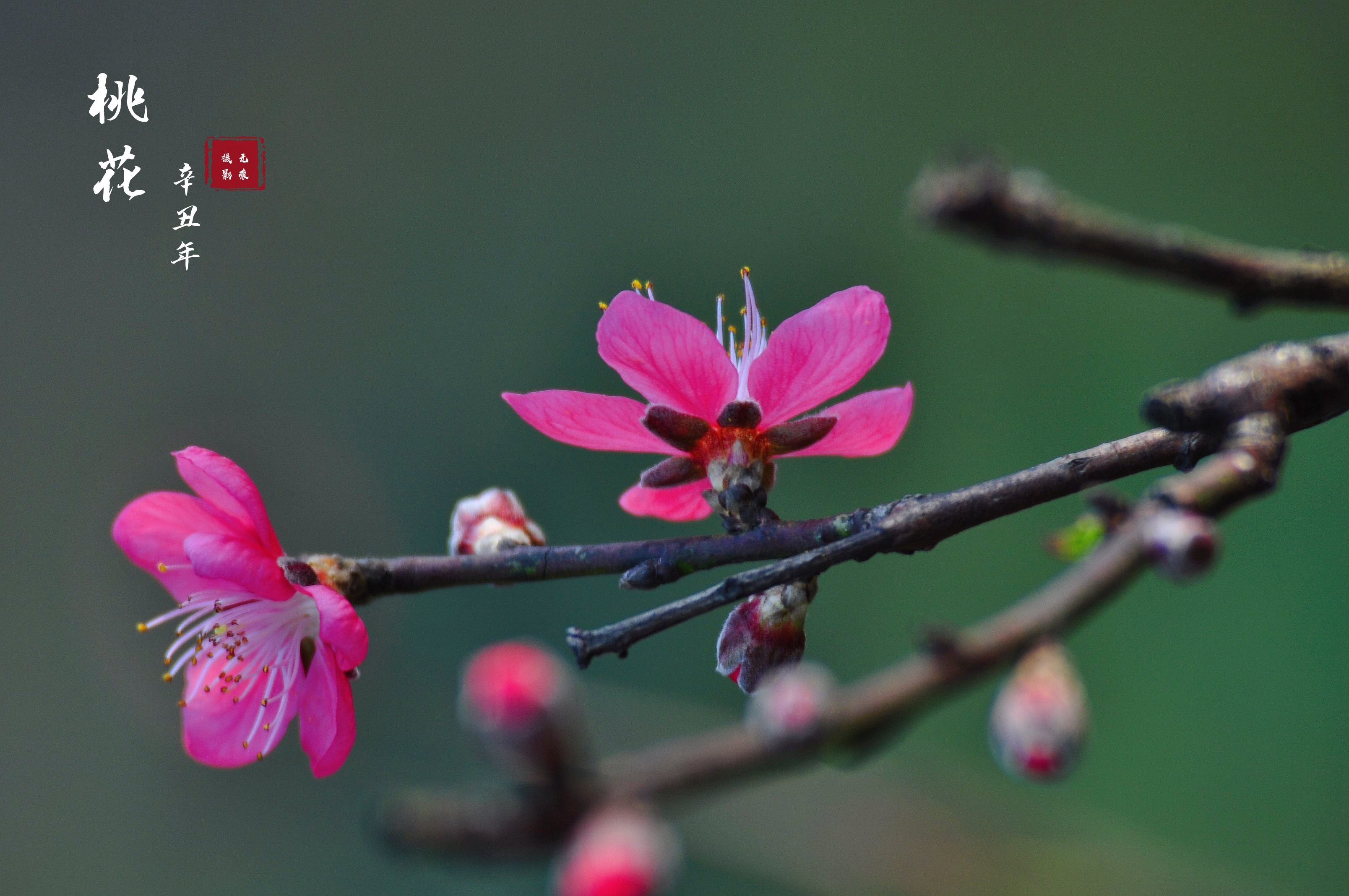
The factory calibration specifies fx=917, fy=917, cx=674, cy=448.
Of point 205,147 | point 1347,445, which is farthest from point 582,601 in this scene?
point 205,147

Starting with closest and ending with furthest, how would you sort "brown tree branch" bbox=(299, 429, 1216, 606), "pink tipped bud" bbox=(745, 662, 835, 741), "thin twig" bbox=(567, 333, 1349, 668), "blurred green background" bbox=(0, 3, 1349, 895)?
"pink tipped bud" bbox=(745, 662, 835, 741) → "thin twig" bbox=(567, 333, 1349, 668) → "brown tree branch" bbox=(299, 429, 1216, 606) → "blurred green background" bbox=(0, 3, 1349, 895)

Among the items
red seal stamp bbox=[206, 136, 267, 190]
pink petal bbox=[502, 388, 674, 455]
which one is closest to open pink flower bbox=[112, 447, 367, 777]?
pink petal bbox=[502, 388, 674, 455]

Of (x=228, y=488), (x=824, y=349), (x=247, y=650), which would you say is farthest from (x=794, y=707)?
(x=247, y=650)

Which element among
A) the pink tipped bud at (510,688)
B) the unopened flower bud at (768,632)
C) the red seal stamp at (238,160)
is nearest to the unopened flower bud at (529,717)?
the pink tipped bud at (510,688)

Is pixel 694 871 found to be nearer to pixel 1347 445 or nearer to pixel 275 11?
→ pixel 1347 445

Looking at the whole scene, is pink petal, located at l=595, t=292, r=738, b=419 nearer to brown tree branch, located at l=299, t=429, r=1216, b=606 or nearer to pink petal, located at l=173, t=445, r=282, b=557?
brown tree branch, located at l=299, t=429, r=1216, b=606

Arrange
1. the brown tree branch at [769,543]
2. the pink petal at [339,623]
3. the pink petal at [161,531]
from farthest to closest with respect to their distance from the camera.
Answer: the pink petal at [161,531] → the pink petal at [339,623] → the brown tree branch at [769,543]

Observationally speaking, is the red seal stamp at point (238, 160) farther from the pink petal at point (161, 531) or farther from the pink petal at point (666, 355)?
the pink petal at point (666, 355)
